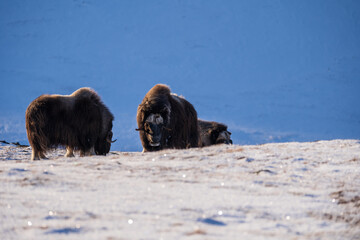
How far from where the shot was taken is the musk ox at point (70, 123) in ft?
27.3

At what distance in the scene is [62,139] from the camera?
28.6ft

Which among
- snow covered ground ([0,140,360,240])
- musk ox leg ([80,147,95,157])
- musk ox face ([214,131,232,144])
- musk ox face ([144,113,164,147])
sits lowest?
snow covered ground ([0,140,360,240])

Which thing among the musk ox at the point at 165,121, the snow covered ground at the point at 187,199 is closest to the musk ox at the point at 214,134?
the musk ox at the point at 165,121

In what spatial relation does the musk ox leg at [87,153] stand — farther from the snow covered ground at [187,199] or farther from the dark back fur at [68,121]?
the snow covered ground at [187,199]

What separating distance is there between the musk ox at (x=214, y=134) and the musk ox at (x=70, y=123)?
3.76 m

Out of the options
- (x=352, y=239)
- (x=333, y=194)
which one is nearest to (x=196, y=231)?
(x=352, y=239)

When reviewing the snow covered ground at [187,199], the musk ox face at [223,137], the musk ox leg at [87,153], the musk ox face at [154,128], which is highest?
the musk ox face at [223,137]

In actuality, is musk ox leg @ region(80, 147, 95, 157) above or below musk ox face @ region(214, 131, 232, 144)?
below

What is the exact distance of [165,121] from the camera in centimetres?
875

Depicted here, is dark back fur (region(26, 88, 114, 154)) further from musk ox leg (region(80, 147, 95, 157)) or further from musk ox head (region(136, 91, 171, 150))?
musk ox head (region(136, 91, 171, 150))

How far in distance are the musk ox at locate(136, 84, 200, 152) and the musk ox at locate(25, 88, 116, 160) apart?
1.01 m

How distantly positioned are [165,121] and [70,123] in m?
1.91

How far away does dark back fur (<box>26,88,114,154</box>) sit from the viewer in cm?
831

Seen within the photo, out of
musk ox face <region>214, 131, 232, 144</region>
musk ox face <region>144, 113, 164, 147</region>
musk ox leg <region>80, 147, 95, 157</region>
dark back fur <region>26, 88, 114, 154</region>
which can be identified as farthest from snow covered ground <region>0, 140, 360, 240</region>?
musk ox face <region>214, 131, 232, 144</region>
